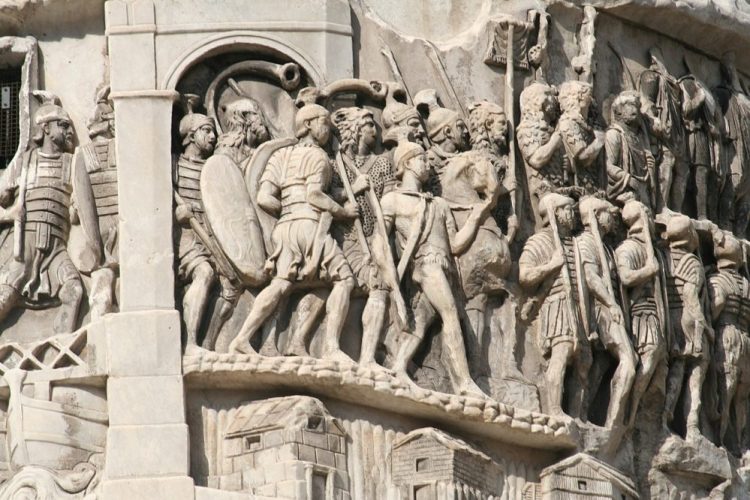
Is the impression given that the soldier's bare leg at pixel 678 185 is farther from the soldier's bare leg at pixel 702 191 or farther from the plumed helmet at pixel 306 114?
the plumed helmet at pixel 306 114

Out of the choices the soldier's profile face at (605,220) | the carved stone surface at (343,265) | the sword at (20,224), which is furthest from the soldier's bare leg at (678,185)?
the sword at (20,224)

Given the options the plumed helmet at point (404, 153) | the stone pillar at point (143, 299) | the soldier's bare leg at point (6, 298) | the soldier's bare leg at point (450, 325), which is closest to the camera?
the stone pillar at point (143, 299)

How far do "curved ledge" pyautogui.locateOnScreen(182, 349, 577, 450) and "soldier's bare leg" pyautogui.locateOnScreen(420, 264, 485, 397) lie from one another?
190 millimetres

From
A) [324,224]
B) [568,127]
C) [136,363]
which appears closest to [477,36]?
[568,127]

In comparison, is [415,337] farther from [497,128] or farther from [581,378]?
[497,128]

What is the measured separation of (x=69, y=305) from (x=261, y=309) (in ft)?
5.35

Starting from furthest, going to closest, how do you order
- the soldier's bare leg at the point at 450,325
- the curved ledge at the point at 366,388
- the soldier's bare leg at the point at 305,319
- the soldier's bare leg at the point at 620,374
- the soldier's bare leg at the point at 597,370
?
1. the soldier's bare leg at the point at 597,370
2. the soldier's bare leg at the point at 620,374
3. the soldier's bare leg at the point at 450,325
4. the soldier's bare leg at the point at 305,319
5. the curved ledge at the point at 366,388

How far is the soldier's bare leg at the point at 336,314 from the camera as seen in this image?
2127 centimetres

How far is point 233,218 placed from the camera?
845 inches

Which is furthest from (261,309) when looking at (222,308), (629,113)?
(629,113)

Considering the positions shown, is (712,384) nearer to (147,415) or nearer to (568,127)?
(568,127)

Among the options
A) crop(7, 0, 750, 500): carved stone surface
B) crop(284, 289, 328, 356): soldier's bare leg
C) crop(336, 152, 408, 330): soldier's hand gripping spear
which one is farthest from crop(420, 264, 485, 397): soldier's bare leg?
crop(284, 289, 328, 356): soldier's bare leg

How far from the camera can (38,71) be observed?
73.7ft

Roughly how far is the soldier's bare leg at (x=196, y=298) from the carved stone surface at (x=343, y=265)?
0.11 ft
